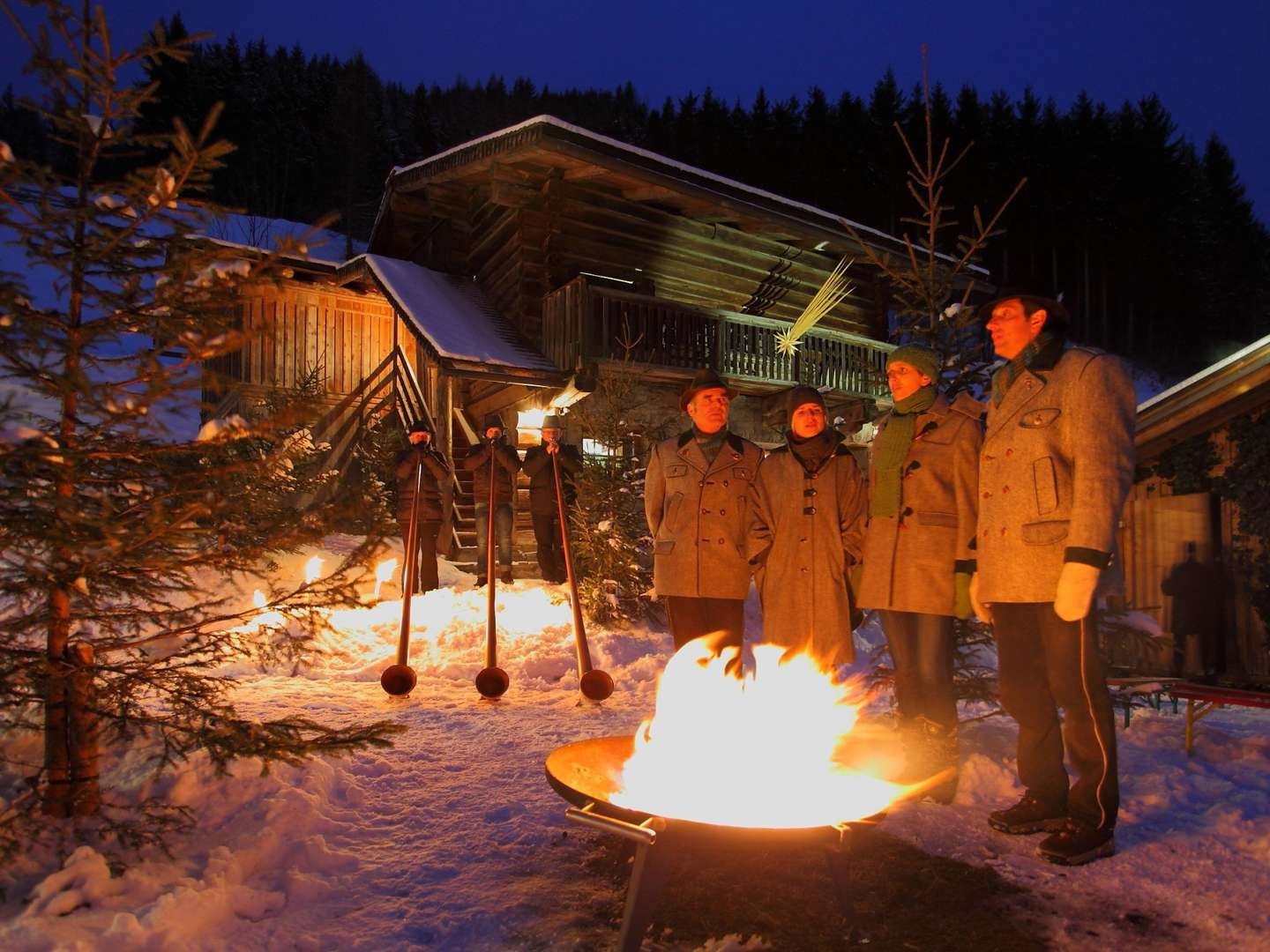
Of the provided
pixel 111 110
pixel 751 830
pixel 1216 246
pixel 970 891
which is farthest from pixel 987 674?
pixel 1216 246

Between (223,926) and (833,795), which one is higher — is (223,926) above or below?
below

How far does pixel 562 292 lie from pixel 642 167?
2330mm

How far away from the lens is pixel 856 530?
4.15 metres

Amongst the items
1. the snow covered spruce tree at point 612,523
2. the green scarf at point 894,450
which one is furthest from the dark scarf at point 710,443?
the snow covered spruce tree at point 612,523

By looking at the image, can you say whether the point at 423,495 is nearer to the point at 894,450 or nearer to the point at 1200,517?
the point at 894,450

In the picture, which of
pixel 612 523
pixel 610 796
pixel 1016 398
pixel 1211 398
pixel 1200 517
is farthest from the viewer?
pixel 612 523

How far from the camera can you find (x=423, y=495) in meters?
10.2

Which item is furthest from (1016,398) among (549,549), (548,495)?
(549,549)

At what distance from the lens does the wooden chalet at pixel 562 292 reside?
496 inches

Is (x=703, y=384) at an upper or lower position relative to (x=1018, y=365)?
upper

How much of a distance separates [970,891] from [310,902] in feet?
7.55

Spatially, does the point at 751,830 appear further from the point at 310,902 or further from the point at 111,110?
the point at 111,110

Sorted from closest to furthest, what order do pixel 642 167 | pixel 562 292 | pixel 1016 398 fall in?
pixel 1016 398 < pixel 642 167 < pixel 562 292

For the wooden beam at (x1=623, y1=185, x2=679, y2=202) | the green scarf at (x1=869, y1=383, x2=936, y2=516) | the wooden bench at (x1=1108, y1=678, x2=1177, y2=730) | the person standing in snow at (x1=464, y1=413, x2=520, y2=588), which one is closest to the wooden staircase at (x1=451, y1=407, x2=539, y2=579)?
the person standing in snow at (x1=464, y1=413, x2=520, y2=588)
